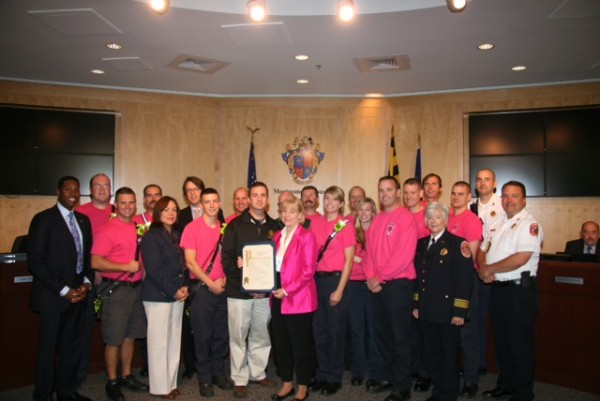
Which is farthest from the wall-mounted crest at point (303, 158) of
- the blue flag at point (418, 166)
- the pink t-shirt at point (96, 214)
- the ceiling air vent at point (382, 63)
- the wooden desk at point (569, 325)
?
the wooden desk at point (569, 325)

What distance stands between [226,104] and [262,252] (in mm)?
5766

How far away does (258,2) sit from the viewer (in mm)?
4961

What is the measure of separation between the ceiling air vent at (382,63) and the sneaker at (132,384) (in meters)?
5.07

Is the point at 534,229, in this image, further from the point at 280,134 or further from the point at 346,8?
the point at 280,134

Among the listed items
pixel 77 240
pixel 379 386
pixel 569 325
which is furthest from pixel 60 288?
pixel 569 325

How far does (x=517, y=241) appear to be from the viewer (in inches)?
169

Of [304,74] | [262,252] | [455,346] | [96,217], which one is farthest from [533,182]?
[96,217]

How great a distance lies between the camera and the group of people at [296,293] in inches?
164

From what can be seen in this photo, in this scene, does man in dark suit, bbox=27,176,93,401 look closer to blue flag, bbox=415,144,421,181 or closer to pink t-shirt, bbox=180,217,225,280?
pink t-shirt, bbox=180,217,225,280

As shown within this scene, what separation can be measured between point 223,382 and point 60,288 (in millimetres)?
1754

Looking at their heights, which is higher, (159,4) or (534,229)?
(159,4)

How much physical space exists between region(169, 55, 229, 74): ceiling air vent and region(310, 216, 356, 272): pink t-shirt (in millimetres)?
3736

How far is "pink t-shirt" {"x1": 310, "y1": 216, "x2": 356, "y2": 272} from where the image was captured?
4668mm

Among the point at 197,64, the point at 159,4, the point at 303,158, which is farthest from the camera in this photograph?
the point at 303,158
